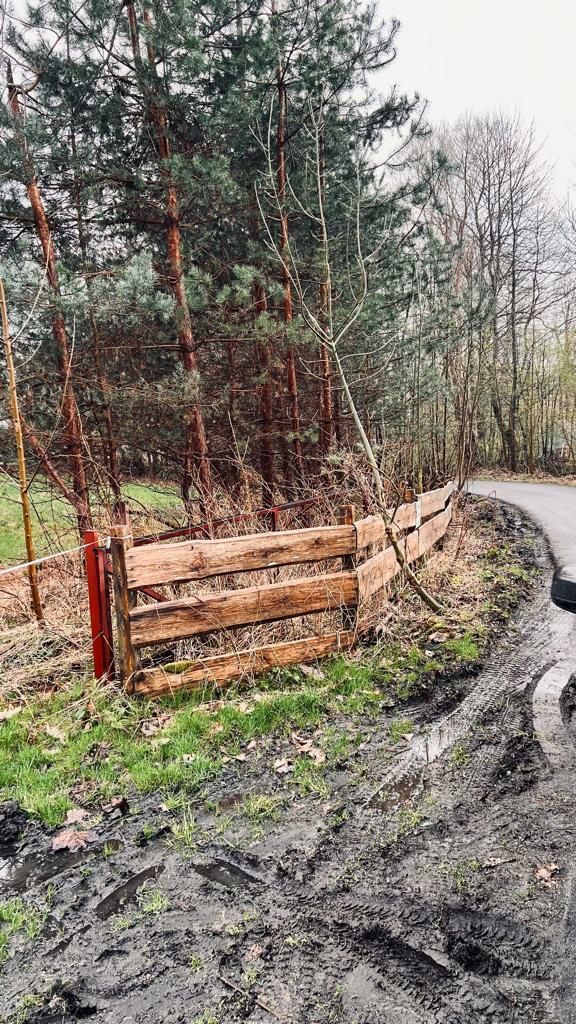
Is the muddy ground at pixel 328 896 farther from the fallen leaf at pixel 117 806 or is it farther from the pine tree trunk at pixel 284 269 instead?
the pine tree trunk at pixel 284 269

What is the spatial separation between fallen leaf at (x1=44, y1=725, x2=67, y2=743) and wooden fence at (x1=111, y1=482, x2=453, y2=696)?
578 millimetres

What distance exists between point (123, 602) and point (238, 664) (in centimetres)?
117

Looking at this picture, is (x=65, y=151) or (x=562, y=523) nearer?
(x=65, y=151)

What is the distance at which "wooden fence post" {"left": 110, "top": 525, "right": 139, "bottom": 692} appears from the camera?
4.21 m

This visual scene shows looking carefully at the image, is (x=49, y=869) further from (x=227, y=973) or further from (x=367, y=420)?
(x=367, y=420)

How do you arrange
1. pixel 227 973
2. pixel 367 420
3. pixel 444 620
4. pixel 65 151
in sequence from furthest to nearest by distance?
pixel 367 420
pixel 65 151
pixel 444 620
pixel 227 973

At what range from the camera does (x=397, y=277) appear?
11922mm

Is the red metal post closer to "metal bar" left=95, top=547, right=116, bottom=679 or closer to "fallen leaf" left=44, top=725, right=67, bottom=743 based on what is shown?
"metal bar" left=95, top=547, right=116, bottom=679

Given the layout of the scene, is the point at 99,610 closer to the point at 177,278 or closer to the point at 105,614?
the point at 105,614

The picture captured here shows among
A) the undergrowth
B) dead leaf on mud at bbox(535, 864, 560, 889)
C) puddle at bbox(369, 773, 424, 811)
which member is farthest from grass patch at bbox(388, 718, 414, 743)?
dead leaf on mud at bbox(535, 864, 560, 889)

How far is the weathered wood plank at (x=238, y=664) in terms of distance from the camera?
173 inches

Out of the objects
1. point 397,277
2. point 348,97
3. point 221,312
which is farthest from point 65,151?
point 397,277

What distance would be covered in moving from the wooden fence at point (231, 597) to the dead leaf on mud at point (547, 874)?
8.76ft

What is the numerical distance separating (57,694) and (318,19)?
11020 mm
